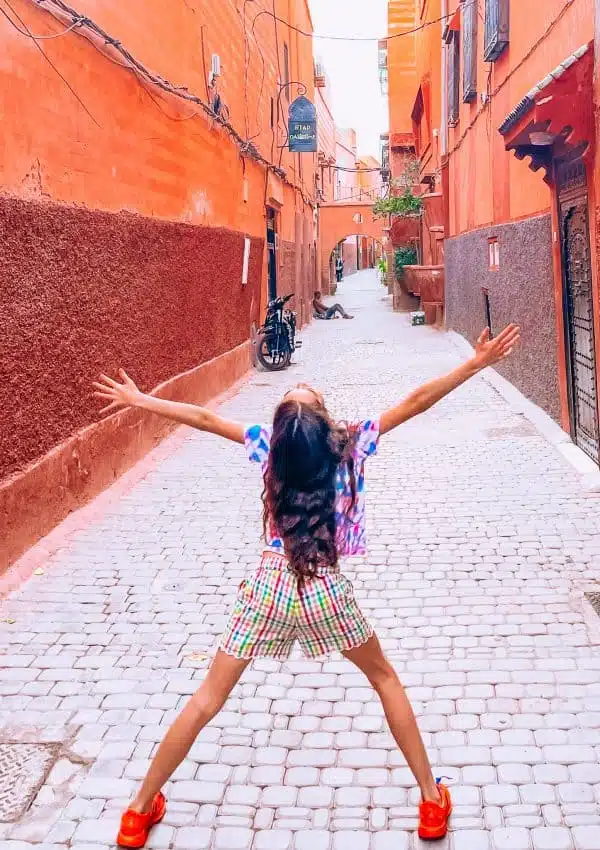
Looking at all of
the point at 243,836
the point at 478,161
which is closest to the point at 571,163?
the point at 243,836

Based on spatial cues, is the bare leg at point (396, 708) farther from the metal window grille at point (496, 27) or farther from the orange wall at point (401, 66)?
the orange wall at point (401, 66)

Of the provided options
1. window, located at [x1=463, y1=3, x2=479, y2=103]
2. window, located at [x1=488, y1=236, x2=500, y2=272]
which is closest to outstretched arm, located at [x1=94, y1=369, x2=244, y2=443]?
window, located at [x1=488, y1=236, x2=500, y2=272]

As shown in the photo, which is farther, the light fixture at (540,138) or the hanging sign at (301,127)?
the hanging sign at (301,127)

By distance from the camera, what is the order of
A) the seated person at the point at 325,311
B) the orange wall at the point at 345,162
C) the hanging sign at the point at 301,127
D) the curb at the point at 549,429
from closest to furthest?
the curb at the point at 549,429 < the hanging sign at the point at 301,127 < the seated person at the point at 325,311 < the orange wall at the point at 345,162

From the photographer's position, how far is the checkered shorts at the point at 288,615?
8.93 feet

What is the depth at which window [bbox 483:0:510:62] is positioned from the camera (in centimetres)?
1054

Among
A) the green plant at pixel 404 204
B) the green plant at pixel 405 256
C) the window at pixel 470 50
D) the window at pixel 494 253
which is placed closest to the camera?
the window at pixel 494 253

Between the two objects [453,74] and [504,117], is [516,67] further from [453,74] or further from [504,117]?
[453,74]

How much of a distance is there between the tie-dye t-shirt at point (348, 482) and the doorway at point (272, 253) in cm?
1529

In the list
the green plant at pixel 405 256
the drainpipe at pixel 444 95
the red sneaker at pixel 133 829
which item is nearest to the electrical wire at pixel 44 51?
the red sneaker at pixel 133 829

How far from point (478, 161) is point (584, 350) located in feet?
23.8

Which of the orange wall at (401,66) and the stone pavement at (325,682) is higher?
the orange wall at (401,66)

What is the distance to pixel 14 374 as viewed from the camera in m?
5.38

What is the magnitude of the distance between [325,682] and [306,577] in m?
1.41
